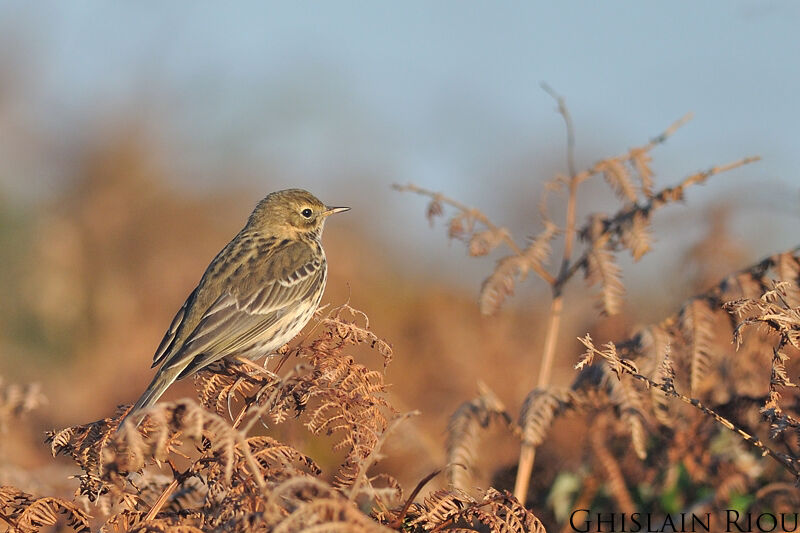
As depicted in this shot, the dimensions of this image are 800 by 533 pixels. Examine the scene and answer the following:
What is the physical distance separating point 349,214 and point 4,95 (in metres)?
4.42

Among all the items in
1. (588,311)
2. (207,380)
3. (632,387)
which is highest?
(588,311)

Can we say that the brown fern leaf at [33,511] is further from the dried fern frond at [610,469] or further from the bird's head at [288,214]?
the dried fern frond at [610,469]

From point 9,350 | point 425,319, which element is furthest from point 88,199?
point 425,319

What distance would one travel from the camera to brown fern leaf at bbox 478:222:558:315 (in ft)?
16.4

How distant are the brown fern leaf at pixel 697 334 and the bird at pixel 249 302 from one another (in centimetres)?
191

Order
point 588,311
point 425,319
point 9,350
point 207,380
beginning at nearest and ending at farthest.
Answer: point 207,380 < point 588,311 < point 425,319 < point 9,350

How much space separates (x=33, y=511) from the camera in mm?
3227

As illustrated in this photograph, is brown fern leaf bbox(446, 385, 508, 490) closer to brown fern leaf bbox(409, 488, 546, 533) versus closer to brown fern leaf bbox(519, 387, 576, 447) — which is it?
brown fern leaf bbox(519, 387, 576, 447)

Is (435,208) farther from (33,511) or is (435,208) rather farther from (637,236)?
(33,511)

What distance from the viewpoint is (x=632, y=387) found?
4.83 metres

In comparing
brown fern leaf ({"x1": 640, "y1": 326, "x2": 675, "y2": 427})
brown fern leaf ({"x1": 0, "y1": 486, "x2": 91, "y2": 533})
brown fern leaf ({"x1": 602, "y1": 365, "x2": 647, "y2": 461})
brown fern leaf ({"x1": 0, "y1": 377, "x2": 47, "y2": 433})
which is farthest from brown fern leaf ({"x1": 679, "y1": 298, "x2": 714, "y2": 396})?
brown fern leaf ({"x1": 0, "y1": 377, "x2": 47, "y2": 433})

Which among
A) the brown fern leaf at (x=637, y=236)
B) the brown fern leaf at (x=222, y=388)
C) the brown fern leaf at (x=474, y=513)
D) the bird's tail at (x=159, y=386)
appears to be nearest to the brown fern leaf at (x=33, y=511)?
the brown fern leaf at (x=222, y=388)

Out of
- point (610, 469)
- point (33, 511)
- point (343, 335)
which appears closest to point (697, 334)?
point (610, 469)

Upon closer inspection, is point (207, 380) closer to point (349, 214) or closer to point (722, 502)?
point (722, 502)
